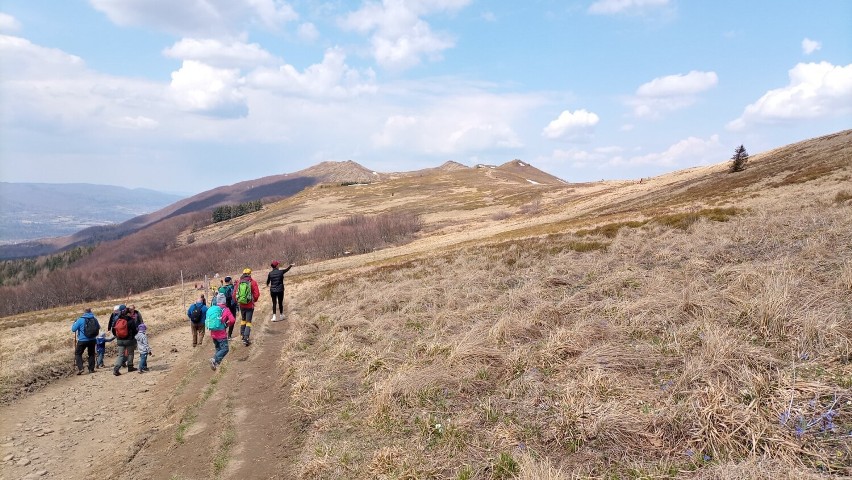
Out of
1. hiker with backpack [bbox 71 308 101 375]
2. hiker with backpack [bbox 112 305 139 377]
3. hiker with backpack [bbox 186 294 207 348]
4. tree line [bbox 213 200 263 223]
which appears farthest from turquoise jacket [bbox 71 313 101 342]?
tree line [bbox 213 200 263 223]

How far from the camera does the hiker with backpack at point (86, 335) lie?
17.1 m

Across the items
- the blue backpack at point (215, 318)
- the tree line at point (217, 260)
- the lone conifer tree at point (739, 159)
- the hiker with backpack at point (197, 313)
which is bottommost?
the tree line at point (217, 260)

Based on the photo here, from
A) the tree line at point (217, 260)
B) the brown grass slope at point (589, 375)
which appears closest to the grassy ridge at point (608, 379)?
the brown grass slope at point (589, 375)

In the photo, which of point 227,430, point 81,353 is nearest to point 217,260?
point 81,353

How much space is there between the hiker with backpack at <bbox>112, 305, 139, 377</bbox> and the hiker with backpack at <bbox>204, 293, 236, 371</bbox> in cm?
477

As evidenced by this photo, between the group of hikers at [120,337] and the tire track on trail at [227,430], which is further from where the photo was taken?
the group of hikers at [120,337]

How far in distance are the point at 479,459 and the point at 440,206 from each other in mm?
122922

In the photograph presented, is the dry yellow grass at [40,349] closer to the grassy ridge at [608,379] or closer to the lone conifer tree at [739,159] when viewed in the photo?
the grassy ridge at [608,379]

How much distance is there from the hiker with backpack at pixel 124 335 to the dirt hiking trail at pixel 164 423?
1.98ft

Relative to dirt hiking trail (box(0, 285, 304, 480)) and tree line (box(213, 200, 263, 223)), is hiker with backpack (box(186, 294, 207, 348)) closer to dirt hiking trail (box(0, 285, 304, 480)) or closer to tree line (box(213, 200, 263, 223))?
dirt hiking trail (box(0, 285, 304, 480))

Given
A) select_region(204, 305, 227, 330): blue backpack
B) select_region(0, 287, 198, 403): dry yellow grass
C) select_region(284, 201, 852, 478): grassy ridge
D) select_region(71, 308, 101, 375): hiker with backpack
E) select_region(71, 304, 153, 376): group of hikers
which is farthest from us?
select_region(71, 308, 101, 375): hiker with backpack

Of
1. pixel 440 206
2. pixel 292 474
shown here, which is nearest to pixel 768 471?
pixel 292 474

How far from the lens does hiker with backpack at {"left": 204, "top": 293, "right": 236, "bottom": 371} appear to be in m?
14.4

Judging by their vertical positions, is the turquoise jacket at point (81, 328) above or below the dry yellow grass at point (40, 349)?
above
